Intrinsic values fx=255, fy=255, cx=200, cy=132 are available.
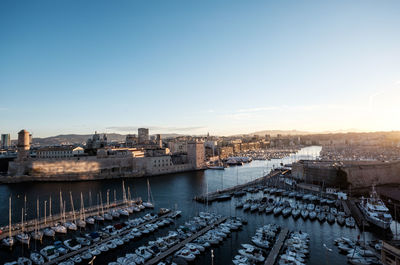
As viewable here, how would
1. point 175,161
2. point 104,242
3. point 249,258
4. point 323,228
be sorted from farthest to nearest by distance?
point 175,161, point 323,228, point 104,242, point 249,258

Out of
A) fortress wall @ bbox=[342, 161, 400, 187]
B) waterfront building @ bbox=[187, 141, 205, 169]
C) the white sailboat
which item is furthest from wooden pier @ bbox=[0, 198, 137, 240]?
waterfront building @ bbox=[187, 141, 205, 169]

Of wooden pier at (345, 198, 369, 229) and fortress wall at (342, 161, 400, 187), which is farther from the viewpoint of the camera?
fortress wall at (342, 161, 400, 187)

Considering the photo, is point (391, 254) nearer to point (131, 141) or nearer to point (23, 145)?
point (23, 145)

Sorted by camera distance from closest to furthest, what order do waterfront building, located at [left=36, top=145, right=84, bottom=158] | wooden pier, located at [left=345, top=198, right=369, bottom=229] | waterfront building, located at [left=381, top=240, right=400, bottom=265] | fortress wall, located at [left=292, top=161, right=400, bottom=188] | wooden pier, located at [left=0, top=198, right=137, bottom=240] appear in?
waterfront building, located at [left=381, top=240, right=400, bottom=265], wooden pier, located at [left=0, top=198, right=137, bottom=240], wooden pier, located at [left=345, top=198, right=369, bottom=229], fortress wall, located at [left=292, top=161, right=400, bottom=188], waterfront building, located at [left=36, top=145, right=84, bottom=158]

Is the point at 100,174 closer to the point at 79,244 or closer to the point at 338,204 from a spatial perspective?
the point at 79,244

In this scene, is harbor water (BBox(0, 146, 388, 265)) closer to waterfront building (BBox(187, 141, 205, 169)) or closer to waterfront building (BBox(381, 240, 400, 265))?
waterfront building (BBox(381, 240, 400, 265))

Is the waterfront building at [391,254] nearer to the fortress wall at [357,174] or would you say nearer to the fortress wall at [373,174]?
the fortress wall at [357,174]

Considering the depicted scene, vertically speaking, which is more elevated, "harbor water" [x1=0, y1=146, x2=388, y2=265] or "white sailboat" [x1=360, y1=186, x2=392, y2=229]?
"white sailboat" [x1=360, y1=186, x2=392, y2=229]

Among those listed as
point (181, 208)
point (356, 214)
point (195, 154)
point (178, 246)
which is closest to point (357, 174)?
point (356, 214)

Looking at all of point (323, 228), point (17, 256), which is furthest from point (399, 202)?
point (17, 256)
